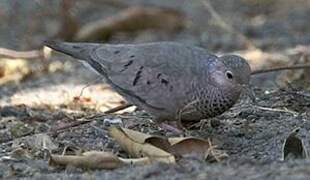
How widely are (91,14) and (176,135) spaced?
6.40 m

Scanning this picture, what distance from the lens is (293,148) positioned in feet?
13.4

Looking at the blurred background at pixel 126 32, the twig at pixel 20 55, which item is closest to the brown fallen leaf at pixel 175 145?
the blurred background at pixel 126 32

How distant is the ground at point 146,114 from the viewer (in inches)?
154

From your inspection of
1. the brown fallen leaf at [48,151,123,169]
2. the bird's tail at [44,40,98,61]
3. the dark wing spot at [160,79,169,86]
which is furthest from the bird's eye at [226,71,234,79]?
the bird's tail at [44,40,98,61]

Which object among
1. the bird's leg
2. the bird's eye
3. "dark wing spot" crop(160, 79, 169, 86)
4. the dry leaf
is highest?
the bird's eye

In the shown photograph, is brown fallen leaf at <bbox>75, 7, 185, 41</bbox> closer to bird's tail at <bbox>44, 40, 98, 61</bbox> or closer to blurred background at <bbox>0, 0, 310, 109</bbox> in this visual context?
blurred background at <bbox>0, 0, 310, 109</bbox>

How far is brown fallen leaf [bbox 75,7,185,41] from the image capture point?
30.7ft

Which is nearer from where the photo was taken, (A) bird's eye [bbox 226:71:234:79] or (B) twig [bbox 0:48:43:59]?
(A) bird's eye [bbox 226:71:234:79]

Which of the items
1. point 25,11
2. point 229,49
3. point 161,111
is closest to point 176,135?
point 161,111

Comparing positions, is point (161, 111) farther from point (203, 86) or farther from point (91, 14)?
point (91, 14)

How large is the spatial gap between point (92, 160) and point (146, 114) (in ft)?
4.42

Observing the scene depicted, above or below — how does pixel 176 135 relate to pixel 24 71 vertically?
below

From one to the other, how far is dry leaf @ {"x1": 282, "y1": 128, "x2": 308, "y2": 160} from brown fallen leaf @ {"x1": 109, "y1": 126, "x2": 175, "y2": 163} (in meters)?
0.51

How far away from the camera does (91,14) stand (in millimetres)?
10852
